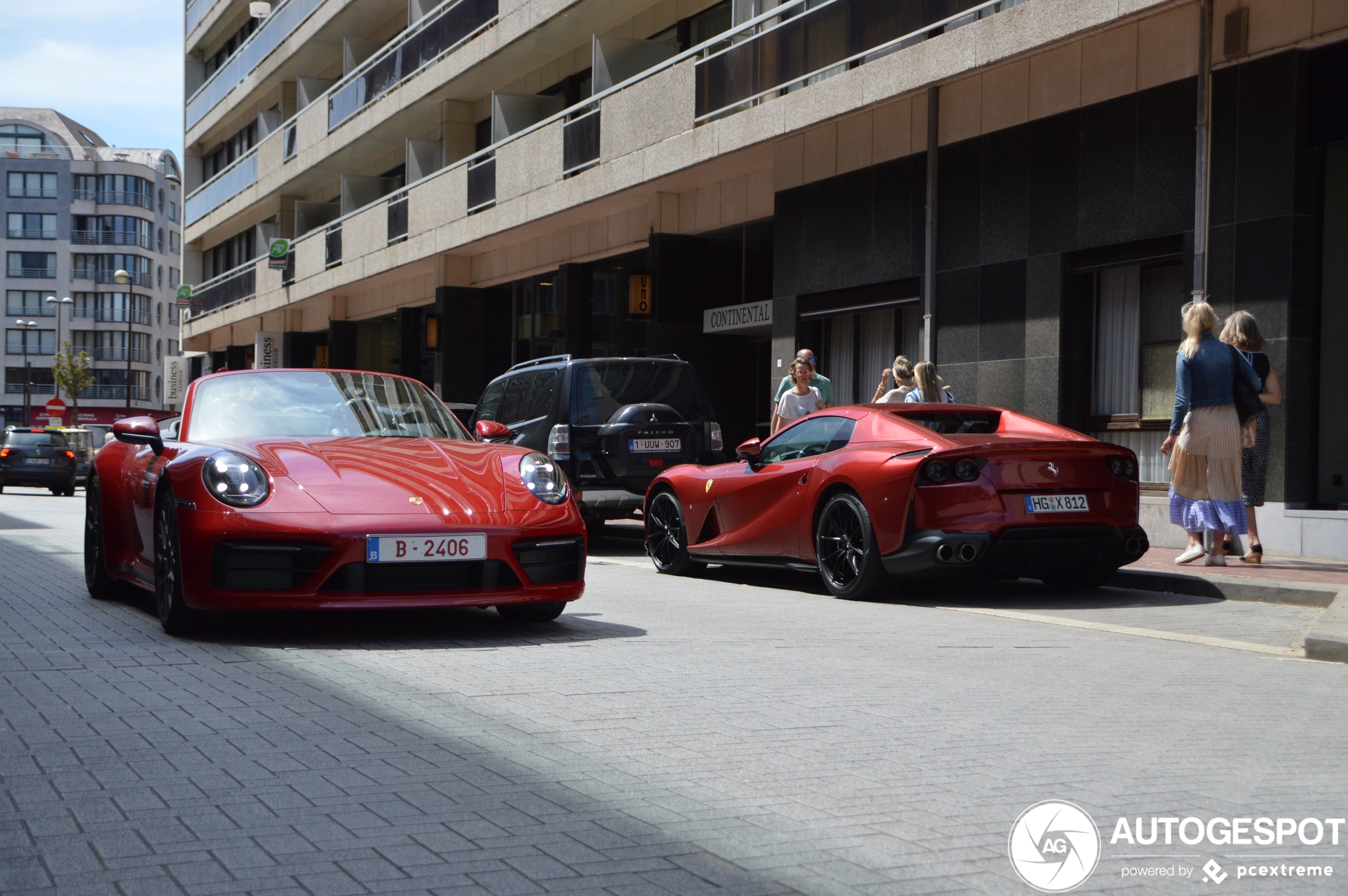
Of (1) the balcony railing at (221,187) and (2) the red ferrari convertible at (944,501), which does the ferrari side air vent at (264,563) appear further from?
(1) the balcony railing at (221,187)

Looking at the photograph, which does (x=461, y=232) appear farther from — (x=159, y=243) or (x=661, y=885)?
(x=159, y=243)

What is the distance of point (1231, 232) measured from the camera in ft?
41.9

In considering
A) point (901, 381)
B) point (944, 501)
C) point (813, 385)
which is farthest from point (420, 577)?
point (813, 385)

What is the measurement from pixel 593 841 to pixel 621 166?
1839cm

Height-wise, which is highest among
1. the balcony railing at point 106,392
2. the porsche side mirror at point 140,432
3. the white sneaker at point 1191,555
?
the balcony railing at point 106,392

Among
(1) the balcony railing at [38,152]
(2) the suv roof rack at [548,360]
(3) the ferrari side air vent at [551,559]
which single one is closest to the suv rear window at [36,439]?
(2) the suv roof rack at [548,360]

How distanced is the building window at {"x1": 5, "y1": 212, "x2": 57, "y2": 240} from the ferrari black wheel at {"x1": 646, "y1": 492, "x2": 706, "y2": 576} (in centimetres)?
11152

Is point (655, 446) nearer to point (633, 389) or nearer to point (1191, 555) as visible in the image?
point (633, 389)

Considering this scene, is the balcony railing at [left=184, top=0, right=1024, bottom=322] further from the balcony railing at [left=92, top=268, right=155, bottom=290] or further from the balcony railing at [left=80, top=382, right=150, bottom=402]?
the balcony railing at [left=92, top=268, right=155, bottom=290]

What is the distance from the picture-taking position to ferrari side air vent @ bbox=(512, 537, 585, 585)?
707 centimetres

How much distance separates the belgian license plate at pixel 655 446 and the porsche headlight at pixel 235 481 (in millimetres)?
6920

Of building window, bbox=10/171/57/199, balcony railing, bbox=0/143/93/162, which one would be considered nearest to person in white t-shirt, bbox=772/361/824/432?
building window, bbox=10/171/57/199

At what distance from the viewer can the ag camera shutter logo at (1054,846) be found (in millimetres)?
3297

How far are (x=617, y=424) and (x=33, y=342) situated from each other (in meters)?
108
